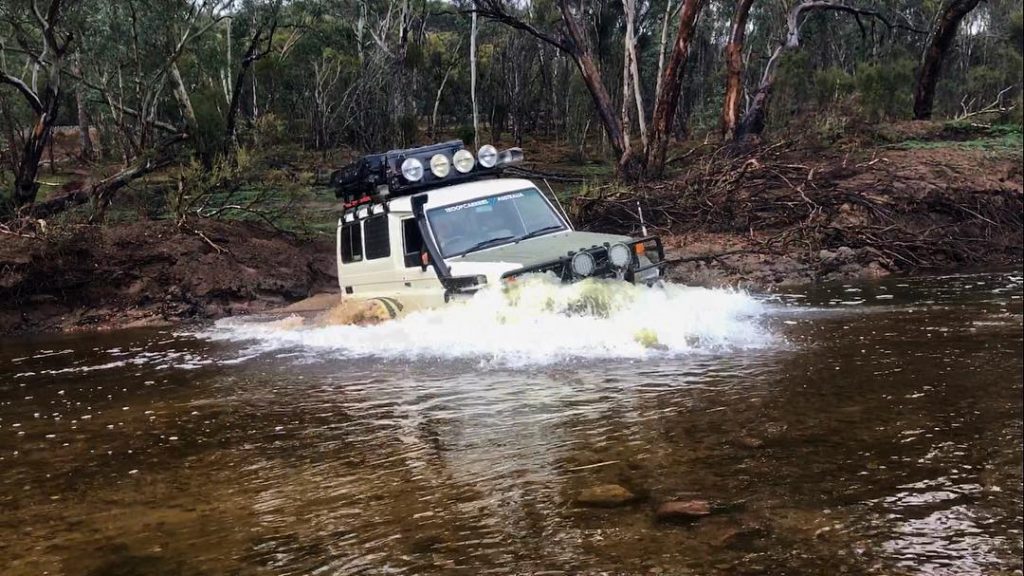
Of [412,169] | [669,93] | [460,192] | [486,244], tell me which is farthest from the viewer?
[669,93]

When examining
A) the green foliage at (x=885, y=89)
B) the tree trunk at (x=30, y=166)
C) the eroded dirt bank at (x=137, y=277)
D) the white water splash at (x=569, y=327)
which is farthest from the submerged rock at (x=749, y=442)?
the green foliage at (x=885, y=89)

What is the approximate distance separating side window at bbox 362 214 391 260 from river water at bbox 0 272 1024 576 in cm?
98

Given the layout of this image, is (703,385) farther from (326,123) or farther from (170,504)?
(326,123)

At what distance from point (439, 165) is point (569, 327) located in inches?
123

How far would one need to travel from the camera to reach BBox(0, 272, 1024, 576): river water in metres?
3.67

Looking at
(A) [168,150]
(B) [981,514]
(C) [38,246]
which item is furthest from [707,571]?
(A) [168,150]

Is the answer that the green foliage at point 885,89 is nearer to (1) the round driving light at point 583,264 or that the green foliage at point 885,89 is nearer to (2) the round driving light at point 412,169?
(2) the round driving light at point 412,169

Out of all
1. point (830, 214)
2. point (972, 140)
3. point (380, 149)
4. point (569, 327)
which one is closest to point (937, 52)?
point (972, 140)

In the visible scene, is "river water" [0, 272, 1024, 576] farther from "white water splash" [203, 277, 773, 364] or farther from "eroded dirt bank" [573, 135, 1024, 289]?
"eroded dirt bank" [573, 135, 1024, 289]

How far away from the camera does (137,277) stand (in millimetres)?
14711

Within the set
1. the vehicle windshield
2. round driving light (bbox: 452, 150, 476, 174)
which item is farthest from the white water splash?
round driving light (bbox: 452, 150, 476, 174)

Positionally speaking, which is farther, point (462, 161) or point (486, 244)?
point (462, 161)

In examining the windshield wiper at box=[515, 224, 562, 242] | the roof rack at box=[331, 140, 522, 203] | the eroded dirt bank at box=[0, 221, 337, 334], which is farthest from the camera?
the eroded dirt bank at box=[0, 221, 337, 334]

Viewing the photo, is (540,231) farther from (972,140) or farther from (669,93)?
(972,140)
